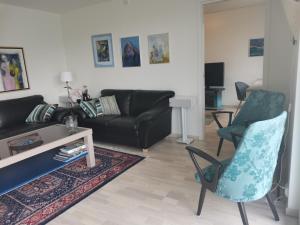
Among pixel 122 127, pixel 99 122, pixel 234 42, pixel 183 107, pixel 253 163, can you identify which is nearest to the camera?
pixel 253 163

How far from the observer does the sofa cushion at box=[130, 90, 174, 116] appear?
147 inches

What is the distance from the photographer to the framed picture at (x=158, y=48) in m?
3.81

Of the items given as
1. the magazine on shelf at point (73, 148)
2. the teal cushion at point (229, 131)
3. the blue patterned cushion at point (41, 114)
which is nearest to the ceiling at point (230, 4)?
the teal cushion at point (229, 131)

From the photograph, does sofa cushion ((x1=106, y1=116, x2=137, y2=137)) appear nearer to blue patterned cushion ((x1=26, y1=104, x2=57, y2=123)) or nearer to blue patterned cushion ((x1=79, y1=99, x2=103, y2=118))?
blue patterned cushion ((x1=79, y1=99, x2=103, y2=118))

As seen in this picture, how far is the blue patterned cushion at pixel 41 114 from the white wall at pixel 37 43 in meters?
0.68

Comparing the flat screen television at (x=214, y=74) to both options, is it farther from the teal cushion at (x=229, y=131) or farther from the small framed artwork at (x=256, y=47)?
the teal cushion at (x=229, y=131)

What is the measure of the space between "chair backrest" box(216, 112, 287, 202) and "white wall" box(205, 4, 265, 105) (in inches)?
187

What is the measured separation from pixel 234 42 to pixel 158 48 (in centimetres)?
301

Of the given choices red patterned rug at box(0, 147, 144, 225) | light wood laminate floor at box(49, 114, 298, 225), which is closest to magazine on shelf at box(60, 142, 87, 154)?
red patterned rug at box(0, 147, 144, 225)

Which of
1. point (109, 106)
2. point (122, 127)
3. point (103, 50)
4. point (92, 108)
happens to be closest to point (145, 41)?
point (103, 50)

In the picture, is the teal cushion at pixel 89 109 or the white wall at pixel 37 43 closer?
the teal cushion at pixel 89 109

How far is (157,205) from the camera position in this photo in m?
2.17

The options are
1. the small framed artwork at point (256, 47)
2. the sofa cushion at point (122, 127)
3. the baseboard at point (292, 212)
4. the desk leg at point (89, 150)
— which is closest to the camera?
the baseboard at point (292, 212)

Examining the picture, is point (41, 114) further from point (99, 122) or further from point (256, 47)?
point (256, 47)
